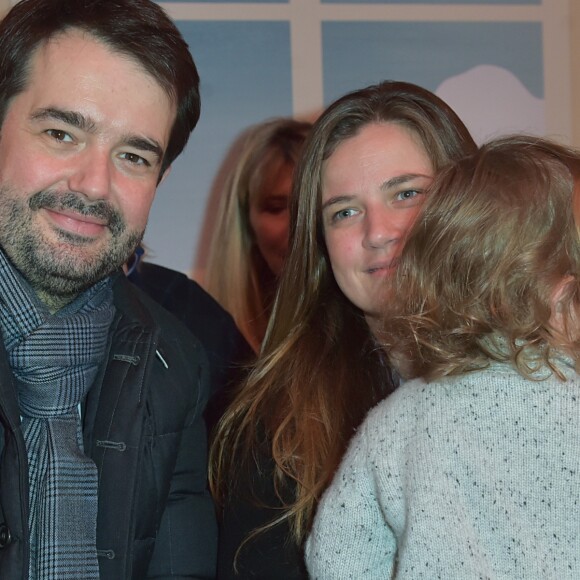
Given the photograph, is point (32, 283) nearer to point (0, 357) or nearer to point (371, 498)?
point (0, 357)

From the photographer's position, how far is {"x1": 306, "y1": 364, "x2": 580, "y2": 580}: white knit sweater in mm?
1609

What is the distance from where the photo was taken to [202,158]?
144 inches

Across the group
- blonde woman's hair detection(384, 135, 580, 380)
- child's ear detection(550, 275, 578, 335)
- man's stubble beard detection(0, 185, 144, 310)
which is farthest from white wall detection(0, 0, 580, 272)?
child's ear detection(550, 275, 578, 335)

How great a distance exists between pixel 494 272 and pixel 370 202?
0.53 m

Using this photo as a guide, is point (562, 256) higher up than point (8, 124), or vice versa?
point (8, 124)

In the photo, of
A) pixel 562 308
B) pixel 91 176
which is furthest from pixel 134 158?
pixel 562 308

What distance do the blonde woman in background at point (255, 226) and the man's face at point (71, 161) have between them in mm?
1306

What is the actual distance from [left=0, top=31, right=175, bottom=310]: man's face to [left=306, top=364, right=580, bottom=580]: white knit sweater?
0.78 meters

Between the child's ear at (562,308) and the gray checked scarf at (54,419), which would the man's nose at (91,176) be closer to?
the gray checked scarf at (54,419)

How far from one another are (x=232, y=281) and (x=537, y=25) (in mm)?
1610

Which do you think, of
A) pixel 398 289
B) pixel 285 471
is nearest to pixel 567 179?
pixel 398 289

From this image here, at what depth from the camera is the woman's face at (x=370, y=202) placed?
2.13 meters

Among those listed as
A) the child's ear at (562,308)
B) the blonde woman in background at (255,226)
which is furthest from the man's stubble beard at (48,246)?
the blonde woman in background at (255,226)

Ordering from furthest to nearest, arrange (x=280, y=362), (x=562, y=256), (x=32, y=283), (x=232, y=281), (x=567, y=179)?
(x=232, y=281), (x=280, y=362), (x=32, y=283), (x=567, y=179), (x=562, y=256)
